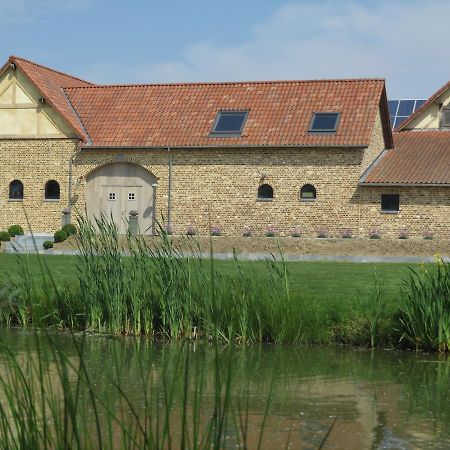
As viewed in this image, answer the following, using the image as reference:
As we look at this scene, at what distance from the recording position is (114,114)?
34.8m

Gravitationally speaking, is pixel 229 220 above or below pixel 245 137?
below

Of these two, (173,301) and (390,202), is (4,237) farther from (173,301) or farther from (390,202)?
(173,301)

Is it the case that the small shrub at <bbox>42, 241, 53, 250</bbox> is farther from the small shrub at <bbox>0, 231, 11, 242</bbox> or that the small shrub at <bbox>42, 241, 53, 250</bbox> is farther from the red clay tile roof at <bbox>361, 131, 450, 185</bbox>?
the red clay tile roof at <bbox>361, 131, 450, 185</bbox>

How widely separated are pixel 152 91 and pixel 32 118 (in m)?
4.49

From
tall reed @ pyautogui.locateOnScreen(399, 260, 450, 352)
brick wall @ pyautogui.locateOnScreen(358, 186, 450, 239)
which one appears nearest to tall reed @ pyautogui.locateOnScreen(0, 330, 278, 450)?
tall reed @ pyautogui.locateOnScreen(399, 260, 450, 352)

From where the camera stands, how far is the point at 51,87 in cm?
3516

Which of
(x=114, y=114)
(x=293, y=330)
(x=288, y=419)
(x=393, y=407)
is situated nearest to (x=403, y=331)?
(x=293, y=330)

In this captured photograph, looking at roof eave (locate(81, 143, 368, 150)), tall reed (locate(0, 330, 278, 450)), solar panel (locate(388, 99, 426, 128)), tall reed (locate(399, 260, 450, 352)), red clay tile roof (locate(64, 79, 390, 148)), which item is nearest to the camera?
tall reed (locate(0, 330, 278, 450))

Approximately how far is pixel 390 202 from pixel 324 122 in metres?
3.44

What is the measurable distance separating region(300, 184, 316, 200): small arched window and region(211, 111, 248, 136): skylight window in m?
2.91

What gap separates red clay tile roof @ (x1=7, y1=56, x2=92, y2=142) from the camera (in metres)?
33.7

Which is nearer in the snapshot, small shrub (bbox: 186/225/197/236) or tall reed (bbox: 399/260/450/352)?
tall reed (bbox: 399/260/450/352)

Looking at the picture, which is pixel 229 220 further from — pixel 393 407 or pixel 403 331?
pixel 393 407

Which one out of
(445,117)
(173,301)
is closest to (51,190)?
(445,117)
